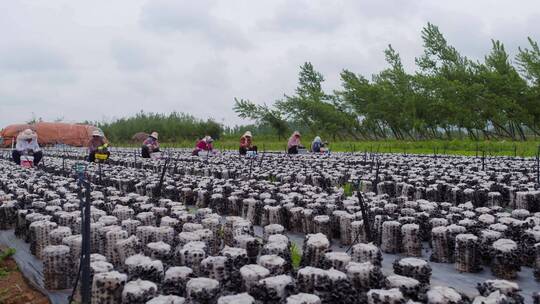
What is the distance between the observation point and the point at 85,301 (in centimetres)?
321

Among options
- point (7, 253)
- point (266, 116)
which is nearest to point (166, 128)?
point (266, 116)

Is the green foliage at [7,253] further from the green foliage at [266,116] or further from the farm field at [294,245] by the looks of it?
the green foliage at [266,116]

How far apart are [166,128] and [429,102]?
76.0 ft

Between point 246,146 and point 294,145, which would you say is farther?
point 294,145

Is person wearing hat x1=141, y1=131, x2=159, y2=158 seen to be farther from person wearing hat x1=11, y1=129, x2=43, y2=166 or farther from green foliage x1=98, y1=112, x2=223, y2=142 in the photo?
green foliage x1=98, y1=112, x2=223, y2=142

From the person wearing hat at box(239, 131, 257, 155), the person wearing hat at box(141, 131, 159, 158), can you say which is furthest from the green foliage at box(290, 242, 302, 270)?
the person wearing hat at box(239, 131, 257, 155)

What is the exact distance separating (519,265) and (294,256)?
1.94 meters

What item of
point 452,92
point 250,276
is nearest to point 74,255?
point 250,276

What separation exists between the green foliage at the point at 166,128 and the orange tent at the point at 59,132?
811cm

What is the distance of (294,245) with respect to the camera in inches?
193

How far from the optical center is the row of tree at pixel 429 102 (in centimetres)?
3080

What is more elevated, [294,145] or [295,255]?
[294,145]

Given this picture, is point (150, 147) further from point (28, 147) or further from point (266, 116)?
point (266, 116)

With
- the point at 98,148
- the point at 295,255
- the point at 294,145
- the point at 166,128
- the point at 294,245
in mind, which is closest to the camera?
the point at 295,255
